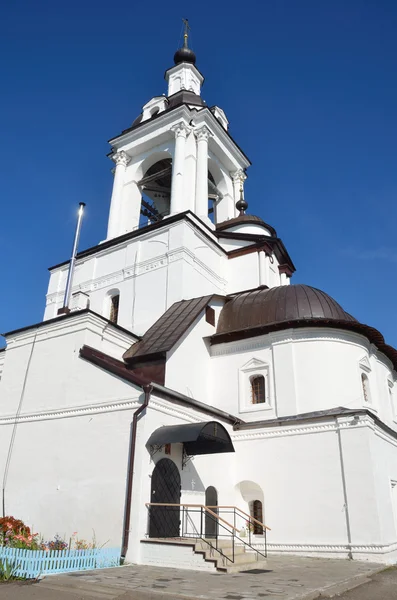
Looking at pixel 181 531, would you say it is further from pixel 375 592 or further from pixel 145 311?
pixel 145 311

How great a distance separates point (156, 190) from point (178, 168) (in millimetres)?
4381

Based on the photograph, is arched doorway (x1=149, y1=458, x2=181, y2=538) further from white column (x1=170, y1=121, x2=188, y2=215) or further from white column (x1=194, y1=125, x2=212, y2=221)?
white column (x1=194, y1=125, x2=212, y2=221)

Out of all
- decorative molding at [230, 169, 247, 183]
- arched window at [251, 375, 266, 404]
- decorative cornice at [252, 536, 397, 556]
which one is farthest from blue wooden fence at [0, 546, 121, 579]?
decorative molding at [230, 169, 247, 183]

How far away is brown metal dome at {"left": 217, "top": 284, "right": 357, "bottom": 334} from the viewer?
15.7 m

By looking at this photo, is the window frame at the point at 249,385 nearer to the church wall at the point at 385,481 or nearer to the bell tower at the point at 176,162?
the church wall at the point at 385,481

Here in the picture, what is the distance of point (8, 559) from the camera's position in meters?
8.27

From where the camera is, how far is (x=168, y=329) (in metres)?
15.4

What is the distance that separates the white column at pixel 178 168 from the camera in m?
21.0

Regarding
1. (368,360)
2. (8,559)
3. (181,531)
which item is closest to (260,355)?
(368,360)

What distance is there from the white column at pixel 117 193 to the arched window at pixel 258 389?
34.1 ft

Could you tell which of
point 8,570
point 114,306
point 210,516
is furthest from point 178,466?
point 114,306

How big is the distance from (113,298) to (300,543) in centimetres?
1198

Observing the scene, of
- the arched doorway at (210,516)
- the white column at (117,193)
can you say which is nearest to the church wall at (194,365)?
the arched doorway at (210,516)

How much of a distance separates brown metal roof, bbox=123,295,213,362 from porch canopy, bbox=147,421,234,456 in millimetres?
2934
